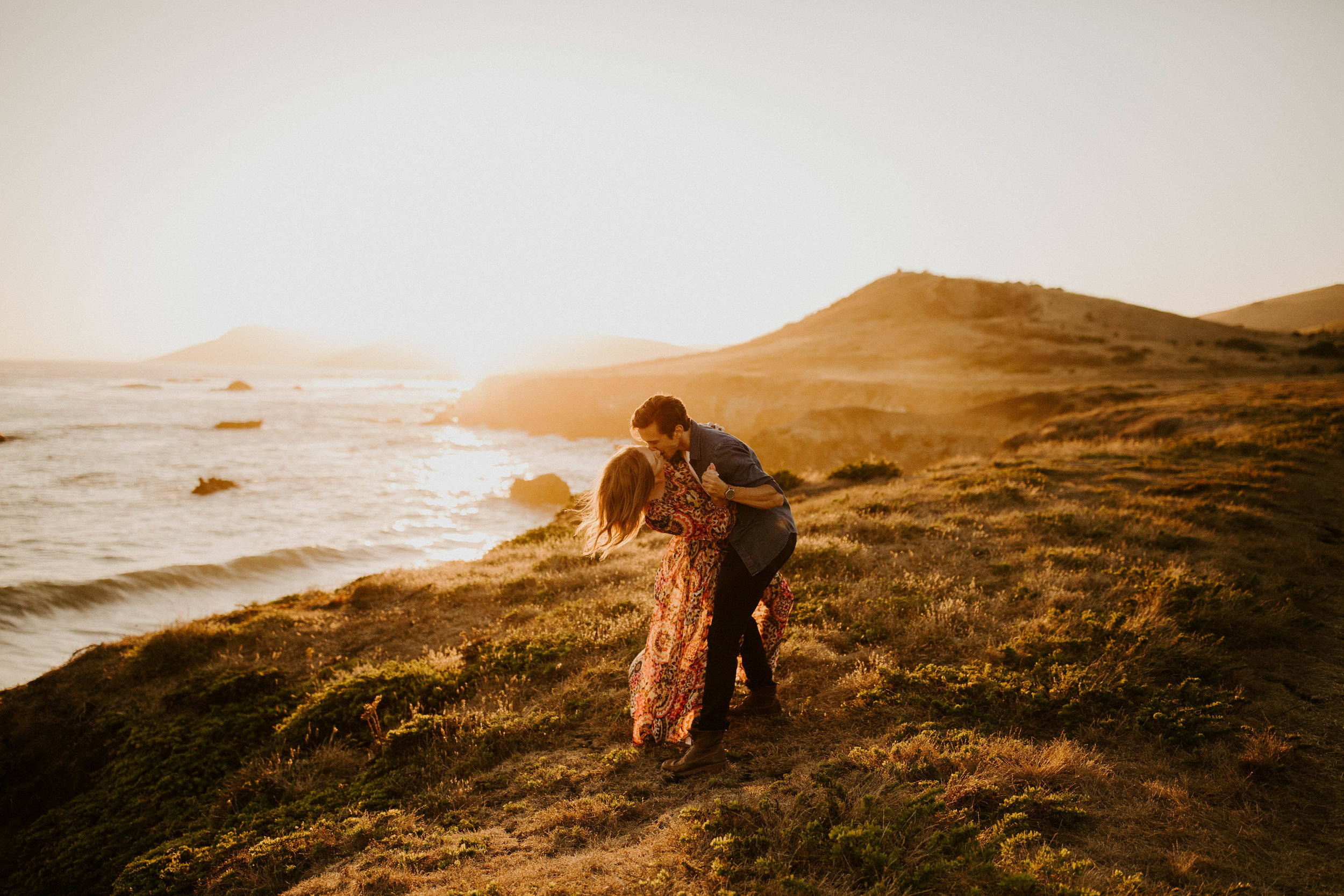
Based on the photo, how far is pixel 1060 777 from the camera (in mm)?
4547

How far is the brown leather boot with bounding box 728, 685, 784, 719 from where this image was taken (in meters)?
5.79

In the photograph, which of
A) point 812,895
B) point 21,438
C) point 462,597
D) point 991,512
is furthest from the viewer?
point 21,438

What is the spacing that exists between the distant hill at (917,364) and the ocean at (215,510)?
7886 mm

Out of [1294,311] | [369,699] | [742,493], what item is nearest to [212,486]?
[369,699]

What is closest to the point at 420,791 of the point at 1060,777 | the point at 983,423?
the point at 1060,777

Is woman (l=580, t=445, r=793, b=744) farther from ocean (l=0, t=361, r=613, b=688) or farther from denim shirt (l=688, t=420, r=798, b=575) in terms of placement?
ocean (l=0, t=361, r=613, b=688)

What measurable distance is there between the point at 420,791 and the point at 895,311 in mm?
90666

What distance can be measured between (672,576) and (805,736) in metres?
1.90

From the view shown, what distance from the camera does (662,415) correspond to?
484 cm

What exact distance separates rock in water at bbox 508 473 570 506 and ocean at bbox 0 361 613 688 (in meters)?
1.07

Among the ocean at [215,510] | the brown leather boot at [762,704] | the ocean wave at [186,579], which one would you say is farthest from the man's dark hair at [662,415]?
the ocean wave at [186,579]

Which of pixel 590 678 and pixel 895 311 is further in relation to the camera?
pixel 895 311

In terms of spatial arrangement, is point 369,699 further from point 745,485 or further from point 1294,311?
point 1294,311

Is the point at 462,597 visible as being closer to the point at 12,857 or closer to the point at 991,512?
the point at 12,857
